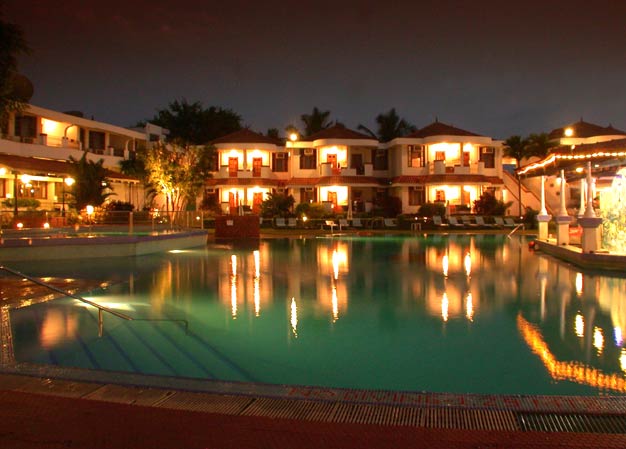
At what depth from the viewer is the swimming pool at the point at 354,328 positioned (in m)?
6.20

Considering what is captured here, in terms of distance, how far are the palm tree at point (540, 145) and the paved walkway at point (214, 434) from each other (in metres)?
44.8

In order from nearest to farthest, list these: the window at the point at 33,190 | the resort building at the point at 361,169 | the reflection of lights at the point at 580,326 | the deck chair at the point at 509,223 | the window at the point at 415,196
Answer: the reflection of lights at the point at 580,326 < the window at the point at 33,190 < the deck chair at the point at 509,223 < the resort building at the point at 361,169 < the window at the point at 415,196

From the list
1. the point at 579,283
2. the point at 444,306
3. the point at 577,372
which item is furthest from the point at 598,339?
the point at 579,283

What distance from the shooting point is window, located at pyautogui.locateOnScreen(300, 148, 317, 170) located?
44.0 meters

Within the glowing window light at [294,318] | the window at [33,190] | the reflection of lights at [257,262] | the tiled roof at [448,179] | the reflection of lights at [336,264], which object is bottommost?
the glowing window light at [294,318]

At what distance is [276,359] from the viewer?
268 inches

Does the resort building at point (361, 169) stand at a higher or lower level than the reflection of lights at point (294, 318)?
higher

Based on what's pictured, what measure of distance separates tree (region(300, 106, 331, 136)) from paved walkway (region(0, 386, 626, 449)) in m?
50.7

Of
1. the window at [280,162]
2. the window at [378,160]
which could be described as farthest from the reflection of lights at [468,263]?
the window at [280,162]

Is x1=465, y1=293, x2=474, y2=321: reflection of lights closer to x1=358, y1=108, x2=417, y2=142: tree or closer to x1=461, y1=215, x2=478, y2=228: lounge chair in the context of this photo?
x1=461, y1=215, x2=478, y2=228: lounge chair

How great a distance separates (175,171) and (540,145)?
27689mm

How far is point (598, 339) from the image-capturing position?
298 inches

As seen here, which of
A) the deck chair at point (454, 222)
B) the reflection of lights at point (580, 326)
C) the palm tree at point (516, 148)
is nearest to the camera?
the reflection of lights at point (580, 326)

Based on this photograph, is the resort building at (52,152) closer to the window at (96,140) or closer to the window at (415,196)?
the window at (96,140)
